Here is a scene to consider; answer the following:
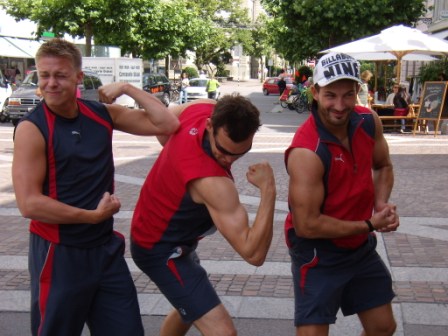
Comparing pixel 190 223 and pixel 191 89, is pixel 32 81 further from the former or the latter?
pixel 190 223

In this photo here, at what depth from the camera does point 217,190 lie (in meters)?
2.85

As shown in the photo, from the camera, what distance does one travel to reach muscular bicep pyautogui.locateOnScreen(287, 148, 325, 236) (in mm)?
2955

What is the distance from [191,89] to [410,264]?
85.4 feet

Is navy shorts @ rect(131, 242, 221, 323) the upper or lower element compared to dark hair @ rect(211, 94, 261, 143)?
lower

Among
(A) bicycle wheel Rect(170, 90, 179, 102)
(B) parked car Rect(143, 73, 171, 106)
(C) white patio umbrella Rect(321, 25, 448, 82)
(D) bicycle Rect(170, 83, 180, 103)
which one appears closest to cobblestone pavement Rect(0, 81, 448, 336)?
(C) white patio umbrella Rect(321, 25, 448, 82)

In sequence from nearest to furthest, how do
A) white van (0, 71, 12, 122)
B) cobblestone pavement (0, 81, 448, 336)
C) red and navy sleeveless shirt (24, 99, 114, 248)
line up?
red and navy sleeveless shirt (24, 99, 114, 248)
cobblestone pavement (0, 81, 448, 336)
white van (0, 71, 12, 122)

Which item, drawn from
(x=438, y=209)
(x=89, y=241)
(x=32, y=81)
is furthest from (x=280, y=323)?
(x=32, y=81)

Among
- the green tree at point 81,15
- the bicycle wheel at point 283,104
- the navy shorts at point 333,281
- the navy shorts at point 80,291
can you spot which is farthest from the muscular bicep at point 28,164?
the bicycle wheel at point 283,104

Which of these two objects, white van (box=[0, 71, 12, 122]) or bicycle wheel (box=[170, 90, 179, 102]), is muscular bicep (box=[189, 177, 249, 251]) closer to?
white van (box=[0, 71, 12, 122])

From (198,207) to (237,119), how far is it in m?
0.53

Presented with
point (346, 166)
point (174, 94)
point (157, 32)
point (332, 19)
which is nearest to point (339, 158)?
point (346, 166)

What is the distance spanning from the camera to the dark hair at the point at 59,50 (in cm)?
297

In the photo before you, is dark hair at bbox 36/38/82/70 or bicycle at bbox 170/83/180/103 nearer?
dark hair at bbox 36/38/82/70

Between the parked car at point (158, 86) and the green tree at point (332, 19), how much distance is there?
19.4ft
